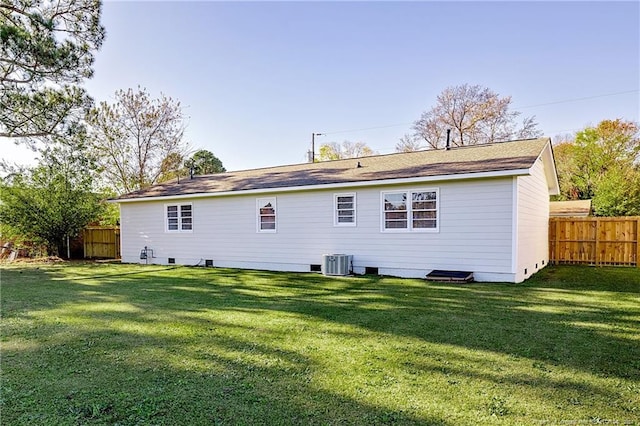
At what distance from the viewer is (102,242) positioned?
1739cm

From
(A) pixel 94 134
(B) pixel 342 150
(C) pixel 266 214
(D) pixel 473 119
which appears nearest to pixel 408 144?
(D) pixel 473 119

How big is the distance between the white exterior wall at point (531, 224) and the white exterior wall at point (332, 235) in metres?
0.30

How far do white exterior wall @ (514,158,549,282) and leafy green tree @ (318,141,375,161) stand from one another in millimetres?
21235

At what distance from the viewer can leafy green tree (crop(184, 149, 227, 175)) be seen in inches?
1238

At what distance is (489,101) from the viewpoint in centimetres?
2614

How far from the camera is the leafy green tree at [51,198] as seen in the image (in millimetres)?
15078

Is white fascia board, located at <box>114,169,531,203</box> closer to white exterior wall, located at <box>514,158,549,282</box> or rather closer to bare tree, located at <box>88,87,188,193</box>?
white exterior wall, located at <box>514,158,549,282</box>

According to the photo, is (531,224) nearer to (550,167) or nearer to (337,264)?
(550,167)

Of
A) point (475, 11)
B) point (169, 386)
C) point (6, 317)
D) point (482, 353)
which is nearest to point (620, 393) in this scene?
point (482, 353)

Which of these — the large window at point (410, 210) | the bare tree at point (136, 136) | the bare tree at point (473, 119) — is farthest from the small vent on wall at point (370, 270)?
the bare tree at point (473, 119)

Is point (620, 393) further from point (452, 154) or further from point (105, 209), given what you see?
point (105, 209)

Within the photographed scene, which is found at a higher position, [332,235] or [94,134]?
[94,134]

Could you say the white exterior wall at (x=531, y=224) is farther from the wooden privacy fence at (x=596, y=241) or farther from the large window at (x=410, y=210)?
the large window at (x=410, y=210)

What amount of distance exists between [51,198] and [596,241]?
2034 centimetres
